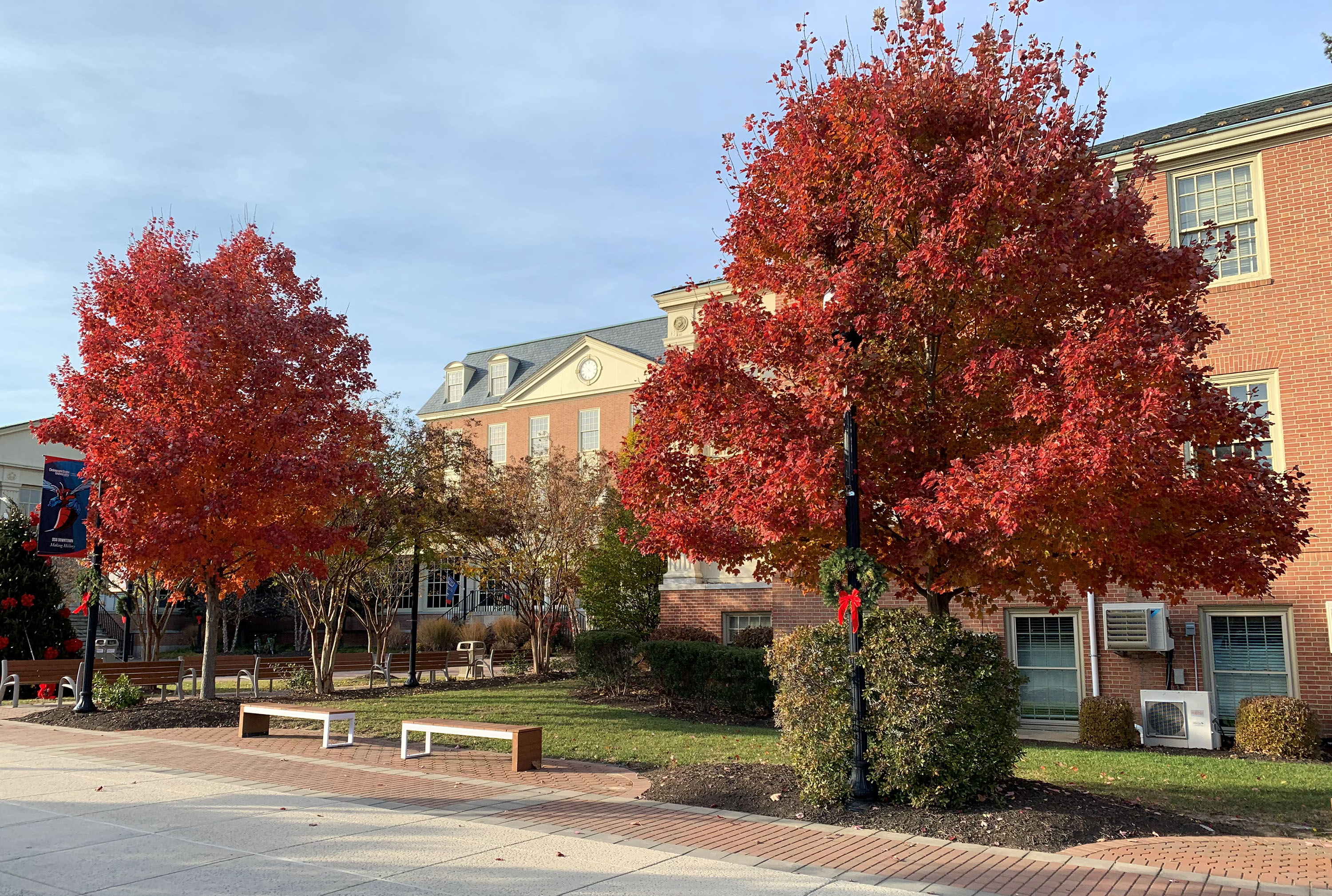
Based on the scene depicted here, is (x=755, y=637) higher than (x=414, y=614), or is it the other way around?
(x=414, y=614)

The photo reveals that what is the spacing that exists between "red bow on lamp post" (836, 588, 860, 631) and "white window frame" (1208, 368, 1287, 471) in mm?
9601

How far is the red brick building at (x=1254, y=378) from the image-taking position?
1452 cm

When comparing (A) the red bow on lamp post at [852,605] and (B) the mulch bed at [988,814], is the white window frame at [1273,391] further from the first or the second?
(A) the red bow on lamp post at [852,605]

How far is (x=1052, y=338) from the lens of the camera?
908 cm

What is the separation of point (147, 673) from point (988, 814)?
16013 millimetres

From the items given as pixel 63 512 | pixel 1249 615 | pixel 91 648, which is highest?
pixel 63 512

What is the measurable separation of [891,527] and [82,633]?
124 ft

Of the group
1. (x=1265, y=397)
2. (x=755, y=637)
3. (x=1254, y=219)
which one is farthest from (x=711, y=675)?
(x=1254, y=219)

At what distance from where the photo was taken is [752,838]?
25.3ft

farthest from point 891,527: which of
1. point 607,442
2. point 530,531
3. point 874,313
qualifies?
point 607,442

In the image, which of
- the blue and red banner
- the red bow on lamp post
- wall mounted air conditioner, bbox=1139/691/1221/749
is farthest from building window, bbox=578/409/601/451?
the red bow on lamp post

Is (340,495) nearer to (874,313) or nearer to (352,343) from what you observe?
(352,343)

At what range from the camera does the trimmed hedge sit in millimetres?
13953

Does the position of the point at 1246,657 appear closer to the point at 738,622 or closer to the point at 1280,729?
the point at 1280,729
